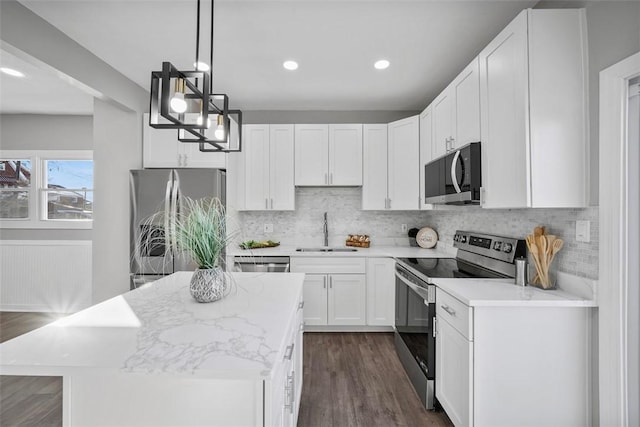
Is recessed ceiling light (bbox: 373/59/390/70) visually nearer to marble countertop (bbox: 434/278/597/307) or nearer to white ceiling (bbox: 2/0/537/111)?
white ceiling (bbox: 2/0/537/111)

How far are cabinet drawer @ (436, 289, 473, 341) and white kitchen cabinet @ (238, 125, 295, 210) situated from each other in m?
2.16

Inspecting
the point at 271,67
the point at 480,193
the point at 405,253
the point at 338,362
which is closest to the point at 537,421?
the point at 480,193

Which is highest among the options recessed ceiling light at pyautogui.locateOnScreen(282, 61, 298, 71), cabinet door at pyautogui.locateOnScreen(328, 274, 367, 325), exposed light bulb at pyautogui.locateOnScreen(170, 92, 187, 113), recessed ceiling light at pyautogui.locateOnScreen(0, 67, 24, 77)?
recessed ceiling light at pyautogui.locateOnScreen(0, 67, 24, 77)

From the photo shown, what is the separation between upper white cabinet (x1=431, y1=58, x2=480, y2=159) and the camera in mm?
2092

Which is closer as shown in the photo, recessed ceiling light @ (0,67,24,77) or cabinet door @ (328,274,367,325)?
recessed ceiling light @ (0,67,24,77)

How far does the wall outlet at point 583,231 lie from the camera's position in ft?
5.18

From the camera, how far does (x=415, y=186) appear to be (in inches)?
135

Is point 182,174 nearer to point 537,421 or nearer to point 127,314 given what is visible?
point 127,314

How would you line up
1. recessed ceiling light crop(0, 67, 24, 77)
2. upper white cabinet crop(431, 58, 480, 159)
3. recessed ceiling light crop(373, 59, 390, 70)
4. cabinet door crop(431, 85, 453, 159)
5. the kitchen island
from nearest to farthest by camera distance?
the kitchen island
upper white cabinet crop(431, 58, 480, 159)
cabinet door crop(431, 85, 453, 159)
recessed ceiling light crop(373, 59, 390, 70)
recessed ceiling light crop(0, 67, 24, 77)

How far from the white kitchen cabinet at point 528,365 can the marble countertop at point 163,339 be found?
1.00 m

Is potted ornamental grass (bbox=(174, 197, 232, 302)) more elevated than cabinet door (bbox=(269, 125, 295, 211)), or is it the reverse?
cabinet door (bbox=(269, 125, 295, 211))

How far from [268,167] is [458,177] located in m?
2.20

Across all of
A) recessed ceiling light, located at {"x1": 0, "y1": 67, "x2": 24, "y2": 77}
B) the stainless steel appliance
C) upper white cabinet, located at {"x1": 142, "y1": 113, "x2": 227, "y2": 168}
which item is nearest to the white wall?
upper white cabinet, located at {"x1": 142, "y1": 113, "x2": 227, "y2": 168}

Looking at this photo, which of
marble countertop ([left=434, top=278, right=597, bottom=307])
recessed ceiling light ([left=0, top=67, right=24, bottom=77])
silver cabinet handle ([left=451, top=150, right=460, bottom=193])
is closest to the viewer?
marble countertop ([left=434, top=278, right=597, bottom=307])
